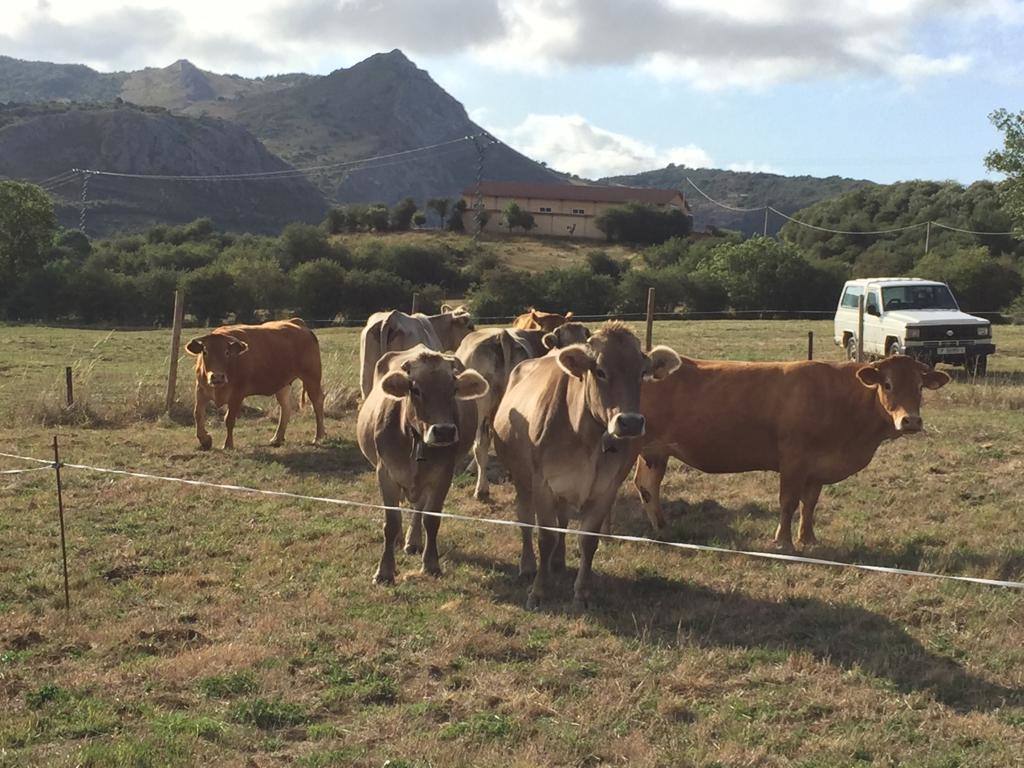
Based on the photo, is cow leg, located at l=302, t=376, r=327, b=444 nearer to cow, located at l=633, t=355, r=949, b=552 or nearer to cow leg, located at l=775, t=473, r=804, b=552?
cow, located at l=633, t=355, r=949, b=552

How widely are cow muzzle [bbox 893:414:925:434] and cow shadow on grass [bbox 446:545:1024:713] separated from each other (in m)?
1.98

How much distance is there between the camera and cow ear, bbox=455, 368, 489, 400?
23.6 ft

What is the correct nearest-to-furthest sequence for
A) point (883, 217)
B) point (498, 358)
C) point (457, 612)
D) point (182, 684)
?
point (182, 684)
point (457, 612)
point (498, 358)
point (883, 217)

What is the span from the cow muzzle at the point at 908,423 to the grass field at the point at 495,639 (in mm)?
1037

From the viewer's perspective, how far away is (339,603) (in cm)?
655

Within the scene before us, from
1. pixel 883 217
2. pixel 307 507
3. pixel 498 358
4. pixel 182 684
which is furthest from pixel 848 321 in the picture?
pixel 883 217

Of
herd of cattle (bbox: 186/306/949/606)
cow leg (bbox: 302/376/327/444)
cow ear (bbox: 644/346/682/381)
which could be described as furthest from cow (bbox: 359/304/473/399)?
cow ear (bbox: 644/346/682/381)

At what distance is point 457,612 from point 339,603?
0.86m

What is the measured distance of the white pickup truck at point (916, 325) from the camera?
19.3 meters

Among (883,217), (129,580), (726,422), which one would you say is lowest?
(129,580)

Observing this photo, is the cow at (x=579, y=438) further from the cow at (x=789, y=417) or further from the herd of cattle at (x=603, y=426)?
the cow at (x=789, y=417)

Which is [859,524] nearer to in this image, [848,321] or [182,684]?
[182,684]

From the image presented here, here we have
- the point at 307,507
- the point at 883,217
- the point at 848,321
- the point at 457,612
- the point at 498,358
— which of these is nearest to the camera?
the point at 457,612

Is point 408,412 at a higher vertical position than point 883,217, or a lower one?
lower
